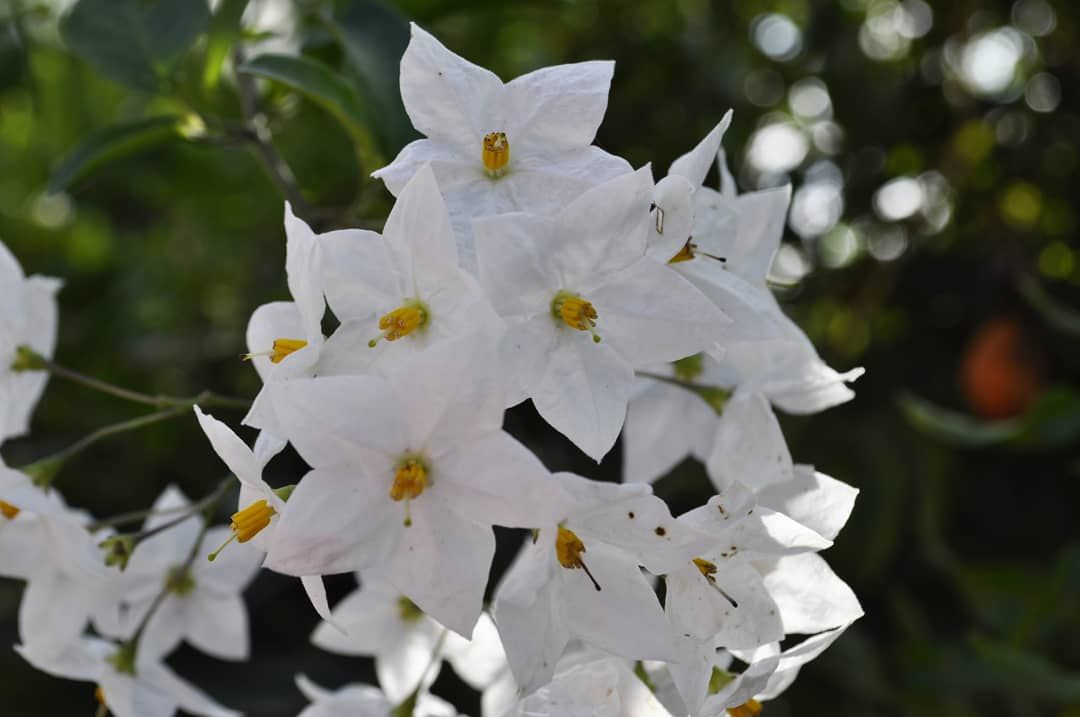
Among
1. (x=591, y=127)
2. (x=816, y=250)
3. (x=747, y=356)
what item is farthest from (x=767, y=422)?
(x=816, y=250)

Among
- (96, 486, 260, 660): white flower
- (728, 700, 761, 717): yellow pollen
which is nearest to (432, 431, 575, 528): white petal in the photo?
(728, 700, 761, 717): yellow pollen

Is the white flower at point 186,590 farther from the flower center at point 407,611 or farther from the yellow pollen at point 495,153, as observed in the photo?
the yellow pollen at point 495,153

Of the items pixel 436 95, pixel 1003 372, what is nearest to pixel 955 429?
pixel 1003 372

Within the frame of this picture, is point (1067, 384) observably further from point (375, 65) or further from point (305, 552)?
point (305, 552)

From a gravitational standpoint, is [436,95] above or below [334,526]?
above

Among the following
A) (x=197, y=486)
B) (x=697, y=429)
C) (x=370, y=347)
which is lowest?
(x=197, y=486)

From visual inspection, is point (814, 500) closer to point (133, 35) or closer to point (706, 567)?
point (706, 567)
